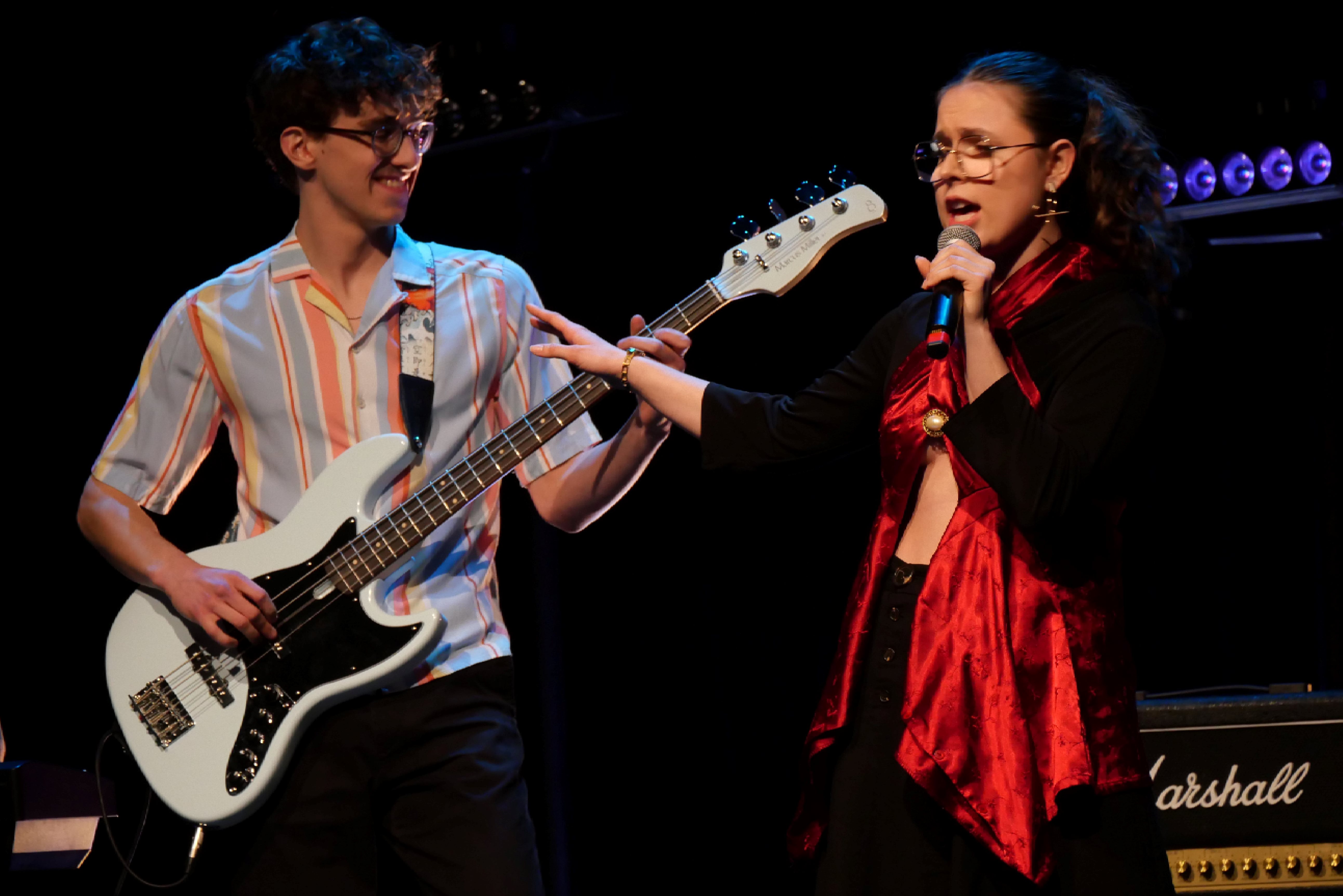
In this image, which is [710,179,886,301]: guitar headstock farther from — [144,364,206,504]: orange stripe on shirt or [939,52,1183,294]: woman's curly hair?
[144,364,206,504]: orange stripe on shirt

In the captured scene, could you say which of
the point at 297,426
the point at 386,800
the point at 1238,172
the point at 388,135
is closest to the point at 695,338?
the point at 1238,172

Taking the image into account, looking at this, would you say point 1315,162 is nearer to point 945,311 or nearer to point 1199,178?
point 1199,178

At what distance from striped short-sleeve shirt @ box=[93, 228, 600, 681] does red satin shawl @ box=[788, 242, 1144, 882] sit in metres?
0.97

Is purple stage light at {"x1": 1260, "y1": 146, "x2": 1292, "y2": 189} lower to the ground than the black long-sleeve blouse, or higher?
lower

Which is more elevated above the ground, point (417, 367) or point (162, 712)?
point (417, 367)

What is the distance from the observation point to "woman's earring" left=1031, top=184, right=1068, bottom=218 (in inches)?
79.4

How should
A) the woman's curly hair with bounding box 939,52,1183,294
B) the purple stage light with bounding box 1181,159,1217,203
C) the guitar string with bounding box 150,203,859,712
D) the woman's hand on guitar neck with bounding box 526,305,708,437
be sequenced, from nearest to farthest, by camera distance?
the woman's curly hair with bounding box 939,52,1183,294, the woman's hand on guitar neck with bounding box 526,305,708,437, the guitar string with bounding box 150,203,859,712, the purple stage light with bounding box 1181,159,1217,203

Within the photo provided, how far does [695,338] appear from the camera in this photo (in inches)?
177

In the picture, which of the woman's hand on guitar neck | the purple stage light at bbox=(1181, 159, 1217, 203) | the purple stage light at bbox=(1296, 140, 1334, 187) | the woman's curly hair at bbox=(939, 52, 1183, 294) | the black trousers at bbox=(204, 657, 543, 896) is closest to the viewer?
the woman's curly hair at bbox=(939, 52, 1183, 294)

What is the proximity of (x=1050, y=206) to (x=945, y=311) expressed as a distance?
35 cm

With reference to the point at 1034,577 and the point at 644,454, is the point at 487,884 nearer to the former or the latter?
the point at 644,454

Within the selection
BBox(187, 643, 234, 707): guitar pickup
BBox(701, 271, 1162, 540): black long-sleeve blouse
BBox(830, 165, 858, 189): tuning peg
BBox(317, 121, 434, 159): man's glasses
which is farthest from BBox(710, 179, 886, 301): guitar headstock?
BBox(187, 643, 234, 707): guitar pickup

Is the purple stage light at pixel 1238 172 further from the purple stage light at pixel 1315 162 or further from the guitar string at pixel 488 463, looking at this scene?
the guitar string at pixel 488 463

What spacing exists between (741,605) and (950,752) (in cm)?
274
